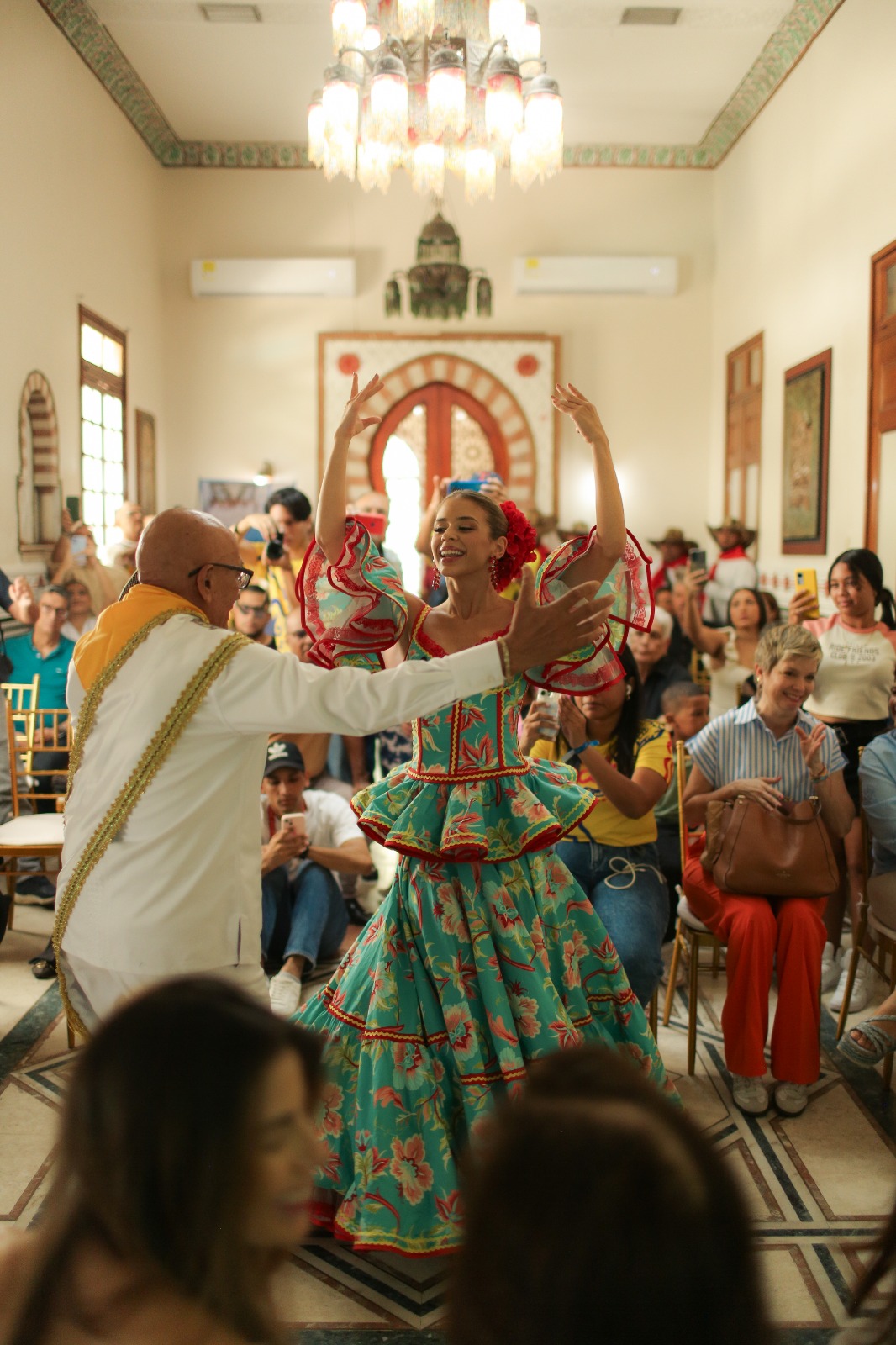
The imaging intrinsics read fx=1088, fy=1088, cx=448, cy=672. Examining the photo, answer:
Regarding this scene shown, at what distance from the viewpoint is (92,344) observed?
291 inches

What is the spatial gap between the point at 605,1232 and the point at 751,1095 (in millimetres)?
2444

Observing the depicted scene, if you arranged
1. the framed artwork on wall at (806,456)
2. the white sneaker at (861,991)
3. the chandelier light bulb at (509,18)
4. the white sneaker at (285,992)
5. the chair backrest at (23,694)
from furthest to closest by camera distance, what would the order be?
the framed artwork on wall at (806,456)
the chandelier light bulb at (509,18)
the chair backrest at (23,694)
the white sneaker at (861,991)
the white sneaker at (285,992)

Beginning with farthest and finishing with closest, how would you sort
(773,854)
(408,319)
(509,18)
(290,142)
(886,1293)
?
(408,319) → (290,142) → (509,18) → (773,854) → (886,1293)

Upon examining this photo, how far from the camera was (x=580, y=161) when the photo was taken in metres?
8.87

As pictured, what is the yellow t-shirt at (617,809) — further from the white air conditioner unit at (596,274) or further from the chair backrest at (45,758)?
the white air conditioner unit at (596,274)

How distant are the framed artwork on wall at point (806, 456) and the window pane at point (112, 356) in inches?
184

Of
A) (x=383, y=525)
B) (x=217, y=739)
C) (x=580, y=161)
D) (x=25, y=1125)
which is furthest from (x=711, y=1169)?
(x=580, y=161)

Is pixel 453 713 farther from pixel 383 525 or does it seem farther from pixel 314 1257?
pixel 383 525

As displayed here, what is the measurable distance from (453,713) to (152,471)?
279 inches

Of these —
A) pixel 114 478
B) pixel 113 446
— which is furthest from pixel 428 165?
pixel 114 478

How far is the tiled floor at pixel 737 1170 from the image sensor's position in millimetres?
2092

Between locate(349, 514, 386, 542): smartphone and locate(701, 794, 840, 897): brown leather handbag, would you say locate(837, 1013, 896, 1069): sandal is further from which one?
locate(349, 514, 386, 542): smartphone

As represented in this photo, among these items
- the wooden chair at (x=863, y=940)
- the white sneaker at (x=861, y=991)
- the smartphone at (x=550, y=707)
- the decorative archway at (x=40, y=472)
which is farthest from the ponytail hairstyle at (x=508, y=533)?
the decorative archway at (x=40, y=472)

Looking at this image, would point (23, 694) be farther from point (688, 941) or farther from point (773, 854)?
point (773, 854)
